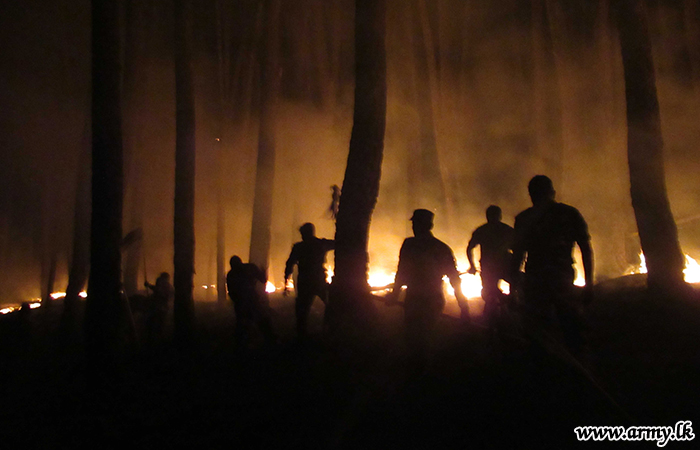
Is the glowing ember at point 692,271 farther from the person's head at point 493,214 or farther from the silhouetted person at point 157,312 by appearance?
the silhouetted person at point 157,312

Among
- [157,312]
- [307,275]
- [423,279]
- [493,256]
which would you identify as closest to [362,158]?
[307,275]

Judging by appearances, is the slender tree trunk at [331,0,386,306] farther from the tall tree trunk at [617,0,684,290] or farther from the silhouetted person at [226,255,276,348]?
the tall tree trunk at [617,0,684,290]

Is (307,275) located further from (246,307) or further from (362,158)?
(362,158)

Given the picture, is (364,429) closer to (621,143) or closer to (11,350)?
(11,350)

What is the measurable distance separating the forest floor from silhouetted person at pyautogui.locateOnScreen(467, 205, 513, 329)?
1.61 feet

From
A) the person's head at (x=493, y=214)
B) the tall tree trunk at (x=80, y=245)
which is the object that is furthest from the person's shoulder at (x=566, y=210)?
the tall tree trunk at (x=80, y=245)

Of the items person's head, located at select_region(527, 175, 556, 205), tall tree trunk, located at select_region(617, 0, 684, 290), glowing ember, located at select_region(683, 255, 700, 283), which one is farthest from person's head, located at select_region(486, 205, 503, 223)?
glowing ember, located at select_region(683, 255, 700, 283)

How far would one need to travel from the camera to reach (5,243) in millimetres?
34281

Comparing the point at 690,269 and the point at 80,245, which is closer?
the point at 80,245

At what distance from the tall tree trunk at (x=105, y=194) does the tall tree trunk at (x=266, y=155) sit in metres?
7.93

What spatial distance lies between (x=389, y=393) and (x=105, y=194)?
5.20 metres

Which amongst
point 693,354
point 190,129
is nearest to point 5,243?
point 190,129

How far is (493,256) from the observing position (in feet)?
19.8

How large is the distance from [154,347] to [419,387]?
7.26m
